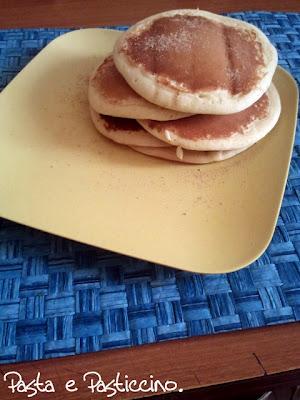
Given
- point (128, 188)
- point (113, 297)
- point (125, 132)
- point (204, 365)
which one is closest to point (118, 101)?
point (125, 132)

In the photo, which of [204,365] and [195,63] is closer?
[204,365]

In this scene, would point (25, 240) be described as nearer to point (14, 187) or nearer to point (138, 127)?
point (14, 187)

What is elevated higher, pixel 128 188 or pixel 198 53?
pixel 198 53

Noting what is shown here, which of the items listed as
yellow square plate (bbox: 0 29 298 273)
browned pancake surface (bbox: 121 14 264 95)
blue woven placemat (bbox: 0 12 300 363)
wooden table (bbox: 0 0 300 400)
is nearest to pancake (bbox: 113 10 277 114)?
browned pancake surface (bbox: 121 14 264 95)

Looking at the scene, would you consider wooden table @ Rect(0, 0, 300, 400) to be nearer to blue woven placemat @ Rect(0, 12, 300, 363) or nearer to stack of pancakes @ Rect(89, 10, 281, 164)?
blue woven placemat @ Rect(0, 12, 300, 363)

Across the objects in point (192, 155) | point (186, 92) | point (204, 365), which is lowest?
point (204, 365)

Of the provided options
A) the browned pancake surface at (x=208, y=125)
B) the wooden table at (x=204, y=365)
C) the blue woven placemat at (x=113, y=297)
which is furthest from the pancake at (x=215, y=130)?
the wooden table at (x=204, y=365)

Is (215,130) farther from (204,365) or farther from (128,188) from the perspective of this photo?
(204,365)
